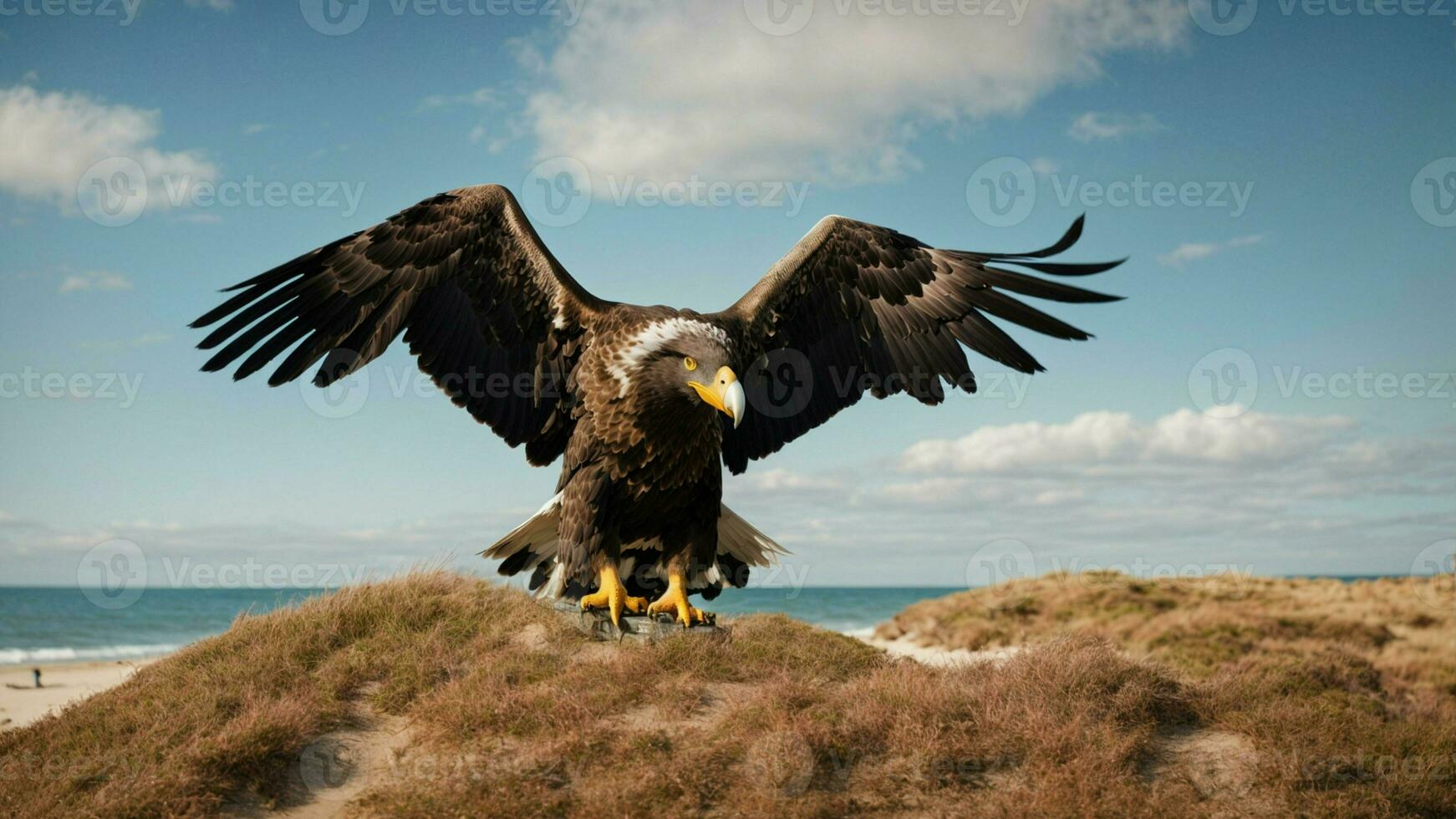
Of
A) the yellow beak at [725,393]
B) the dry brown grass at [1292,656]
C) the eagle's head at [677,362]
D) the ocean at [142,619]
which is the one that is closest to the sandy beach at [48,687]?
the ocean at [142,619]

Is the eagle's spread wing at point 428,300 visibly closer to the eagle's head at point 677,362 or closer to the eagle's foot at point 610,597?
the eagle's head at point 677,362

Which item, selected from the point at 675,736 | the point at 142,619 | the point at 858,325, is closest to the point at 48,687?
the point at 675,736

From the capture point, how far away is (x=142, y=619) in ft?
132

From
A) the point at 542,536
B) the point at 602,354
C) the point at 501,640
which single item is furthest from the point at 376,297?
the point at 501,640

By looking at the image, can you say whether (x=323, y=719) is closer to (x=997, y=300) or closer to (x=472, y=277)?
(x=472, y=277)

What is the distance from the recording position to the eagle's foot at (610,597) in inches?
269

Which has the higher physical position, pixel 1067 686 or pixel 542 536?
pixel 542 536

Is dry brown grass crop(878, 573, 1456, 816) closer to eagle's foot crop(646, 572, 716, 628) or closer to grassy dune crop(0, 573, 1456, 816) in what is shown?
grassy dune crop(0, 573, 1456, 816)

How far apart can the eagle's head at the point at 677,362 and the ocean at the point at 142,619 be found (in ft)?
16.1

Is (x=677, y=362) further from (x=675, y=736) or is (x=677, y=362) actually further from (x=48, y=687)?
(x=48, y=687)

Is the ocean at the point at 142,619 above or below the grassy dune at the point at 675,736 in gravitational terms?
below

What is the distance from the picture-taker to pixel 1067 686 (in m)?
6.89

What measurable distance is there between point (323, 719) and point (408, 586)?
8.51 ft

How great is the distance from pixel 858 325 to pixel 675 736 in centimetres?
355
